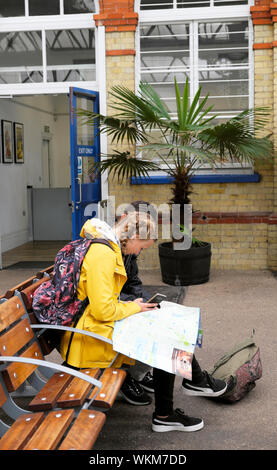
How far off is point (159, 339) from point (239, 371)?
37.3 inches

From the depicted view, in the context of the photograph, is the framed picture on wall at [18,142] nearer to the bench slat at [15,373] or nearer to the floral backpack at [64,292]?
the floral backpack at [64,292]

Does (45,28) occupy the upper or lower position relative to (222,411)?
upper

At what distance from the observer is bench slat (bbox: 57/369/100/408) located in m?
2.91

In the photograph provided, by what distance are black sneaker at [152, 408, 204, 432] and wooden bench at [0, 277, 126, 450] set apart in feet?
1.42

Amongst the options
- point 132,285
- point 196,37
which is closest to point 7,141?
point 196,37

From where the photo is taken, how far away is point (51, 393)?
303 centimetres

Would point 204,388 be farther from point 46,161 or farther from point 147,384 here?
point 46,161

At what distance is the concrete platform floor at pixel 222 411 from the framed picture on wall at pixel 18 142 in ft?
23.4

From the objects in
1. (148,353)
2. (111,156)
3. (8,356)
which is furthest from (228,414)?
(111,156)

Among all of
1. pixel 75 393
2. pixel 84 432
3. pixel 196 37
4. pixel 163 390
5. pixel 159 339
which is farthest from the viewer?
pixel 196 37

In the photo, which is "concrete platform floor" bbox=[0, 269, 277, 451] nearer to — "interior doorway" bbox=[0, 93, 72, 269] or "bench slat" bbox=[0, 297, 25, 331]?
"bench slat" bbox=[0, 297, 25, 331]

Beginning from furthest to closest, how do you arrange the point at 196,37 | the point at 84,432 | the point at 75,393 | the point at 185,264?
the point at 196,37, the point at 185,264, the point at 75,393, the point at 84,432

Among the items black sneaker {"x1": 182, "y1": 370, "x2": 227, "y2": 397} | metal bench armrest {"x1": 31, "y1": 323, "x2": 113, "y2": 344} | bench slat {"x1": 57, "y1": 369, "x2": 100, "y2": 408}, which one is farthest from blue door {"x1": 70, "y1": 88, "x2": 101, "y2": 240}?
bench slat {"x1": 57, "y1": 369, "x2": 100, "y2": 408}

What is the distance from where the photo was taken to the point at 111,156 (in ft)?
27.1
